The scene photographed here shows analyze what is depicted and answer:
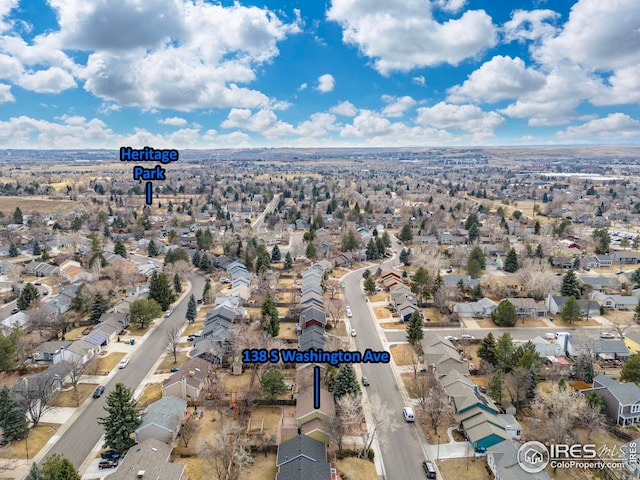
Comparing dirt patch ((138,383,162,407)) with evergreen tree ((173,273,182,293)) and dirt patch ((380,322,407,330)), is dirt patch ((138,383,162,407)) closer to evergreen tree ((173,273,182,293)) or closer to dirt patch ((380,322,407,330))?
evergreen tree ((173,273,182,293))

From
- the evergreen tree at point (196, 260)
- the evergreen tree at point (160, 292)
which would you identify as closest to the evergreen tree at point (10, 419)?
the evergreen tree at point (160, 292)

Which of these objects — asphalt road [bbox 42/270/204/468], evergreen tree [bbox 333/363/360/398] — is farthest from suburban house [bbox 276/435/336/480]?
asphalt road [bbox 42/270/204/468]

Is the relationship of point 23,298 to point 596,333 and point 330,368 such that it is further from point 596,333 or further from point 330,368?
point 596,333

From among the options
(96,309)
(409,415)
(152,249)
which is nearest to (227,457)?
(409,415)

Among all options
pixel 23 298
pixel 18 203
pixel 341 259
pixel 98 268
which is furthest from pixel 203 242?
pixel 18 203

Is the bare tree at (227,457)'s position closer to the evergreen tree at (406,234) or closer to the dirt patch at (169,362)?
the dirt patch at (169,362)

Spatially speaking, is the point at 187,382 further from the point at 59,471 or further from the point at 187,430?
the point at 59,471
